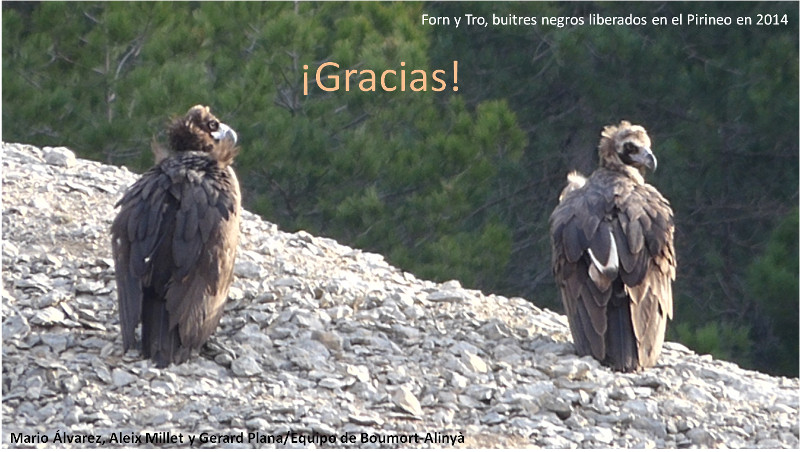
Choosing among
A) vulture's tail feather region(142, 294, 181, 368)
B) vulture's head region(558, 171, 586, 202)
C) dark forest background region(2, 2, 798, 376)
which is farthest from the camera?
dark forest background region(2, 2, 798, 376)

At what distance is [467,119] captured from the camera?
54.6ft

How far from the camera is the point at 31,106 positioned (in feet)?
50.3

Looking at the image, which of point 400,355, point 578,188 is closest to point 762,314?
point 578,188

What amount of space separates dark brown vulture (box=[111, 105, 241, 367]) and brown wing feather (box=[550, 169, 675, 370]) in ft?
7.07

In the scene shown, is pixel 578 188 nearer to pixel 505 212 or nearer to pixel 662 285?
pixel 662 285

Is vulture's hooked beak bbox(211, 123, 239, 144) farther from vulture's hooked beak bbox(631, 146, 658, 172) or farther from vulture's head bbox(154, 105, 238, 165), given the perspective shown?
vulture's hooked beak bbox(631, 146, 658, 172)

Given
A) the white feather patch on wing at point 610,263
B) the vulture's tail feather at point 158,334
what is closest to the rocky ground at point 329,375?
the vulture's tail feather at point 158,334

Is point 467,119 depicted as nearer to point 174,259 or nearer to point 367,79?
point 367,79

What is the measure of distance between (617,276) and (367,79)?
8.22 metres

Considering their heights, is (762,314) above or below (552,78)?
below

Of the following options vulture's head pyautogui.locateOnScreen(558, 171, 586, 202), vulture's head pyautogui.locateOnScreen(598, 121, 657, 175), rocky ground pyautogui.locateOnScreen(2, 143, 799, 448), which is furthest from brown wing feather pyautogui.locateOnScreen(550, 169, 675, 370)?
vulture's head pyautogui.locateOnScreen(598, 121, 657, 175)

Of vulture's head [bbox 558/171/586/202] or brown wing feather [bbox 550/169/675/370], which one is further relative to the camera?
vulture's head [bbox 558/171/586/202]

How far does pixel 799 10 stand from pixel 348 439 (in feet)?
41.3

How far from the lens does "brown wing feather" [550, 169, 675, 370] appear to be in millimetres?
8656
